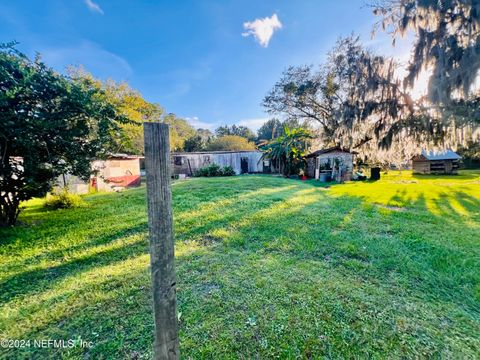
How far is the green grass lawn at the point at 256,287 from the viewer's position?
1611 millimetres

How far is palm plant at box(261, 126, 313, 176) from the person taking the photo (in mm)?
14758

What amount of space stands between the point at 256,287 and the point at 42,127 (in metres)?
4.85

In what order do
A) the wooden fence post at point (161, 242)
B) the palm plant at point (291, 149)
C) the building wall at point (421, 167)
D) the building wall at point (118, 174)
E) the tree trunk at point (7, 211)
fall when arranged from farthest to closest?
the building wall at point (421, 167) → the palm plant at point (291, 149) → the building wall at point (118, 174) → the tree trunk at point (7, 211) → the wooden fence post at point (161, 242)

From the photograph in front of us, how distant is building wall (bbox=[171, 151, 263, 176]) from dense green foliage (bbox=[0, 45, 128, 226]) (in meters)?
14.4

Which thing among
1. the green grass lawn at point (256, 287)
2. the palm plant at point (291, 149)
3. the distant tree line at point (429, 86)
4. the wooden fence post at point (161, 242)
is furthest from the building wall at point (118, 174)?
the distant tree line at point (429, 86)

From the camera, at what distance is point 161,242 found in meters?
1.03

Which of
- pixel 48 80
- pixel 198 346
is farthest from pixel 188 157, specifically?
pixel 198 346

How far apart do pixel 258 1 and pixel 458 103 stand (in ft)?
24.3

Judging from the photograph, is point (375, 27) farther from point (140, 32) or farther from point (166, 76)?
point (166, 76)

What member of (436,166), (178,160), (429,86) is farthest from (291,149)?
(436,166)

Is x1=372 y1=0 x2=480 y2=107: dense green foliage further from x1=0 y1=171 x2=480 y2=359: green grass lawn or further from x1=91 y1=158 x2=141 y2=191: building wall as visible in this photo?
x1=91 y1=158 x2=141 y2=191: building wall

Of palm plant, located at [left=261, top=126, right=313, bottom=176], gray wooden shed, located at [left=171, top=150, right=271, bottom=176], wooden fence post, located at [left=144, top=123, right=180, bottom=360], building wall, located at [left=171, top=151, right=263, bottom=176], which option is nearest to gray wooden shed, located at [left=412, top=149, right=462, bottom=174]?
palm plant, located at [left=261, top=126, right=313, bottom=176]

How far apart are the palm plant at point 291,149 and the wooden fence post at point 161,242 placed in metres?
14.3

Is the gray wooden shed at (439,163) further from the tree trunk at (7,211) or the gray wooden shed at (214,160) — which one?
the tree trunk at (7,211)
